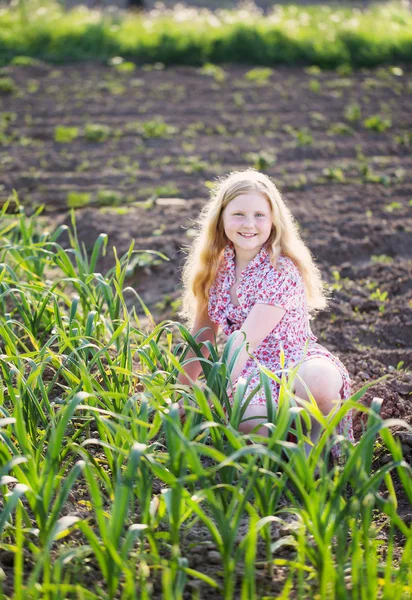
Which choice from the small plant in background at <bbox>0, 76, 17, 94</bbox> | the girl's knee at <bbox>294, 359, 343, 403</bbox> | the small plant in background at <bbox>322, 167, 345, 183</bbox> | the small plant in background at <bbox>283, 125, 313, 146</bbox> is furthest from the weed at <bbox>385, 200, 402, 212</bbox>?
the small plant in background at <bbox>0, 76, 17, 94</bbox>

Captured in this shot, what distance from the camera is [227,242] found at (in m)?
3.04

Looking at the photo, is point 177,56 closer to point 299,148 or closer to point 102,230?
point 299,148

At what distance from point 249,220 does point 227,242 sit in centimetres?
22

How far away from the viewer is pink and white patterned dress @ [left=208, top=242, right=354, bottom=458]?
9.26 ft

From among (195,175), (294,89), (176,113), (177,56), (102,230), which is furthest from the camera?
(177,56)

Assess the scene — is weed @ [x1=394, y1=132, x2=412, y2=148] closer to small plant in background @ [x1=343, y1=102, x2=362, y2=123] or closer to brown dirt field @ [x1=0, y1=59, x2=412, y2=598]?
brown dirt field @ [x1=0, y1=59, x2=412, y2=598]

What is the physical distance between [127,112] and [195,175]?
202 cm

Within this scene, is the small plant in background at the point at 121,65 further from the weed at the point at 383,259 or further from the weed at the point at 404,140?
Answer: the weed at the point at 383,259

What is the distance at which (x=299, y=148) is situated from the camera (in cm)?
694

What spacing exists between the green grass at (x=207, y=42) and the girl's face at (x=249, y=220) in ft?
23.1

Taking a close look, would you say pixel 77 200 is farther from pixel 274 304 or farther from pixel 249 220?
pixel 274 304

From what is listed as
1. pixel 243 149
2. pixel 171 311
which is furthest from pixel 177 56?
pixel 171 311

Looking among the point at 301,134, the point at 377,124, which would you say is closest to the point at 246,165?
the point at 301,134

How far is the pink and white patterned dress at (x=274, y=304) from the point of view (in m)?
2.82
